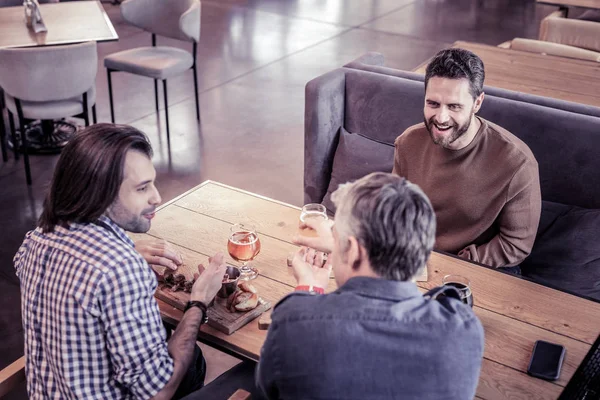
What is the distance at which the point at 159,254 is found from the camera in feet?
7.76

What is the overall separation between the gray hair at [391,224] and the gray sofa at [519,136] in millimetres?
1467

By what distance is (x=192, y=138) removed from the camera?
17.8 ft

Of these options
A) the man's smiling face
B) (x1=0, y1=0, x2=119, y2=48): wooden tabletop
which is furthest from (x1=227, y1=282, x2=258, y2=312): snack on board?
(x1=0, y1=0, x2=119, y2=48): wooden tabletop

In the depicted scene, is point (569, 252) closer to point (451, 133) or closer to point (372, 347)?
point (451, 133)

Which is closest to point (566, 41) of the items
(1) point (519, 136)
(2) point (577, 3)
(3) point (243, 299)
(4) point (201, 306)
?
(2) point (577, 3)

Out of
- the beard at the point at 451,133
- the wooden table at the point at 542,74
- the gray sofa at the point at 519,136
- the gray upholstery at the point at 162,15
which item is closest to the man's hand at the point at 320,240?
the beard at the point at 451,133

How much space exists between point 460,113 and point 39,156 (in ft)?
10.8

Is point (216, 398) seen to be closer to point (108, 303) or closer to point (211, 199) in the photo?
point (108, 303)

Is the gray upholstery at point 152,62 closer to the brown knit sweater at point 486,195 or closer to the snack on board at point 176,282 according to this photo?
the brown knit sweater at point 486,195

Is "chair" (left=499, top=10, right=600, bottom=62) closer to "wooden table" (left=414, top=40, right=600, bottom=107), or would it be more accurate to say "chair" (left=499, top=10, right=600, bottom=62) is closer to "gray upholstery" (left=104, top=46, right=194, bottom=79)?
"wooden table" (left=414, top=40, right=600, bottom=107)

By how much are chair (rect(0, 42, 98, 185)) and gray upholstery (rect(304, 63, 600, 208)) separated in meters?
1.56

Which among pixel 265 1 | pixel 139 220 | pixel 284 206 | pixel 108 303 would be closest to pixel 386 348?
pixel 108 303

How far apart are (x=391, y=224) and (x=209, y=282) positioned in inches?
30.7

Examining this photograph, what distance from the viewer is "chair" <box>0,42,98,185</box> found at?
13.9 ft
